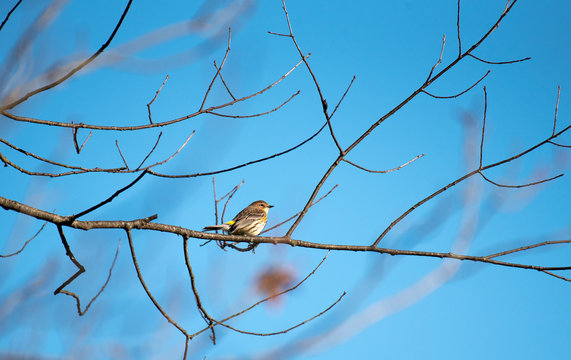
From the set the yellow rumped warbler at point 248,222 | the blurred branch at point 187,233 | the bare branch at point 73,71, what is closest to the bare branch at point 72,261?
the blurred branch at point 187,233

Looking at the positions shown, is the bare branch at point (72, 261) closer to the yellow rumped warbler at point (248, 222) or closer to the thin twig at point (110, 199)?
the thin twig at point (110, 199)

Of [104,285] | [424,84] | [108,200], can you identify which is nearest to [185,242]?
[104,285]

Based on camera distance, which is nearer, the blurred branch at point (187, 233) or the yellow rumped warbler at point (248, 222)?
the blurred branch at point (187, 233)

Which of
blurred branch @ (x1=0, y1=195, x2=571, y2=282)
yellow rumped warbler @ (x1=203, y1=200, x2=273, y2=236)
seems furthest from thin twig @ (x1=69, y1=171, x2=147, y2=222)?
yellow rumped warbler @ (x1=203, y1=200, x2=273, y2=236)

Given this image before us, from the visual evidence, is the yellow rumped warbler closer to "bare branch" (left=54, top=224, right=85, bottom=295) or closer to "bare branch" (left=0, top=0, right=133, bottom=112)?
"bare branch" (left=54, top=224, right=85, bottom=295)

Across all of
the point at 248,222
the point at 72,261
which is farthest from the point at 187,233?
the point at 248,222

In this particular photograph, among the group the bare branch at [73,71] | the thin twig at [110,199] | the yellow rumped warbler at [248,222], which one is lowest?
the thin twig at [110,199]

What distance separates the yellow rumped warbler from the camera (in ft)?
27.2

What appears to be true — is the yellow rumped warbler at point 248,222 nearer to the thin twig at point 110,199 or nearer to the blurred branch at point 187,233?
the blurred branch at point 187,233

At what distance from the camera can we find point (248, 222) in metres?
8.57

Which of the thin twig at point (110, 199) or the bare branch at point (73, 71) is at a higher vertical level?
the bare branch at point (73, 71)

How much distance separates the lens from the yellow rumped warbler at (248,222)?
8279 mm

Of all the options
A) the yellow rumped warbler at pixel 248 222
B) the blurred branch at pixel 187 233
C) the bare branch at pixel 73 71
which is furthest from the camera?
the yellow rumped warbler at pixel 248 222

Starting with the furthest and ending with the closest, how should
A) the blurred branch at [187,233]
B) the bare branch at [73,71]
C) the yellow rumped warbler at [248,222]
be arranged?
the yellow rumped warbler at [248,222] → the blurred branch at [187,233] → the bare branch at [73,71]
